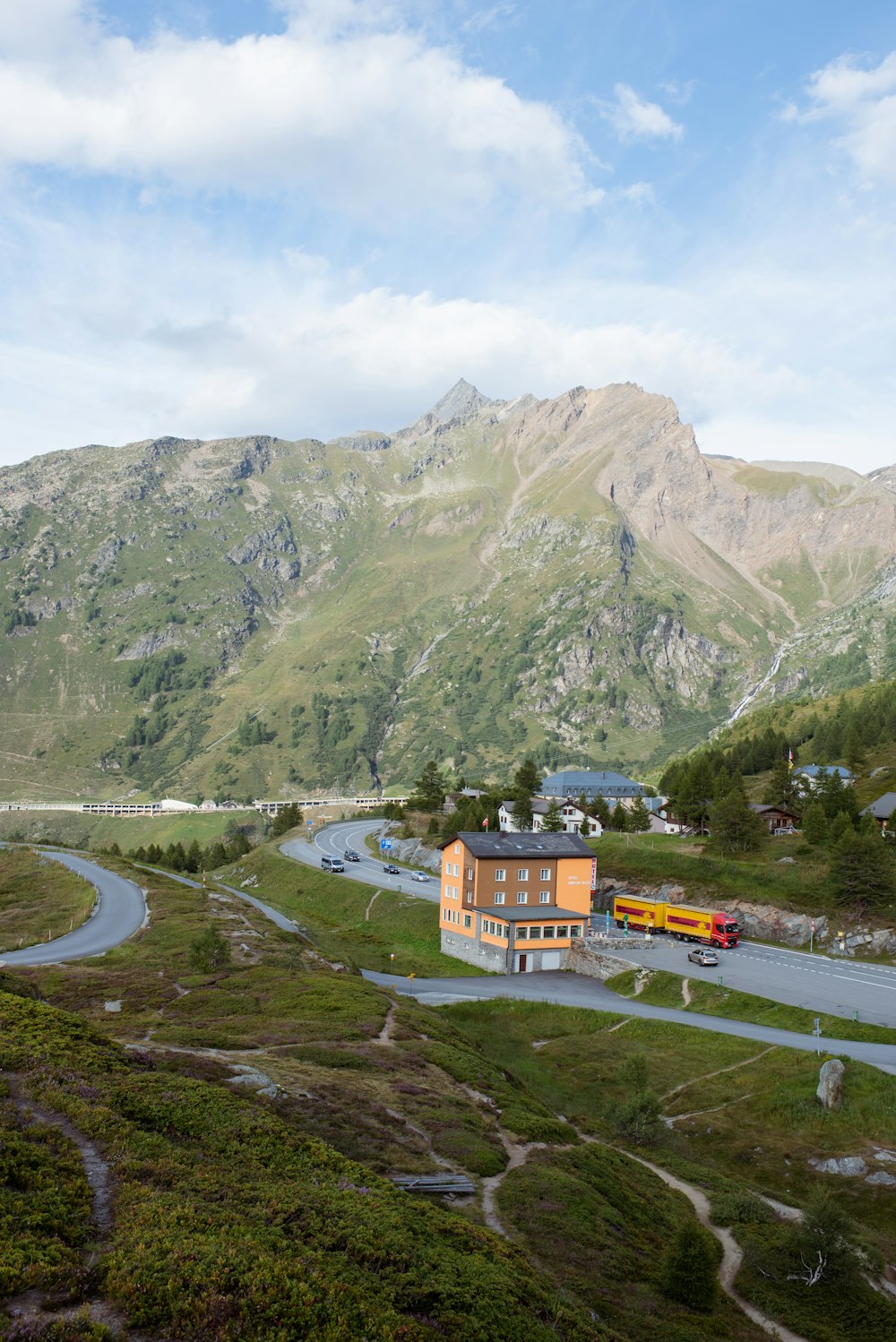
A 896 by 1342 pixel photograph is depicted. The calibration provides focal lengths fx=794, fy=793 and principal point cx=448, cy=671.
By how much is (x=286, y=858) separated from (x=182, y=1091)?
4578 inches

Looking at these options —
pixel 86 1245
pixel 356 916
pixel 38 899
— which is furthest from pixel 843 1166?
pixel 38 899

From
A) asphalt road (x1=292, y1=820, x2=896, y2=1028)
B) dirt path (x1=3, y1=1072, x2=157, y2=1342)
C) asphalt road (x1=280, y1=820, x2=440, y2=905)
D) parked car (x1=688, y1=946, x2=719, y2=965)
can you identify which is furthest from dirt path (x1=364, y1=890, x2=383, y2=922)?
dirt path (x1=3, y1=1072, x2=157, y2=1342)

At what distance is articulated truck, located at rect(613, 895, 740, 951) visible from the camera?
78688 millimetres

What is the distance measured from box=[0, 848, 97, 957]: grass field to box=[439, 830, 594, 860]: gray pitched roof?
38504 millimetres

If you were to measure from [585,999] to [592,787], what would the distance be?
109 metres

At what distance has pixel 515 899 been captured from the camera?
83812mm

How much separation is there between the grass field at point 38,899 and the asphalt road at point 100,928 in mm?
1472

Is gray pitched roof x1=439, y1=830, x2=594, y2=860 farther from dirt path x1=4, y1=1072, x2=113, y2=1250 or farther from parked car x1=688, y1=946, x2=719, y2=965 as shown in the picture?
dirt path x1=4, y1=1072, x2=113, y2=1250

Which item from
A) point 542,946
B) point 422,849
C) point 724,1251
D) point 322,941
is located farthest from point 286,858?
point 724,1251

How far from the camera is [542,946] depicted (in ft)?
260

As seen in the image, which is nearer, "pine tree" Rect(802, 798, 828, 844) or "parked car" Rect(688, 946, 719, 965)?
"parked car" Rect(688, 946, 719, 965)

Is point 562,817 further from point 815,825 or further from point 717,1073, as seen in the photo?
point 717,1073

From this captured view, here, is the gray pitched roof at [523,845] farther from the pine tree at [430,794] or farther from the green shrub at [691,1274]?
the pine tree at [430,794]

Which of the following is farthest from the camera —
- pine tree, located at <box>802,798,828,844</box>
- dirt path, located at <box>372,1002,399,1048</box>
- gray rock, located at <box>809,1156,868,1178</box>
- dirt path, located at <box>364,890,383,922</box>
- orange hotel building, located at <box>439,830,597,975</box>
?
dirt path, located at <box>364,890,383,922</box>
